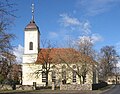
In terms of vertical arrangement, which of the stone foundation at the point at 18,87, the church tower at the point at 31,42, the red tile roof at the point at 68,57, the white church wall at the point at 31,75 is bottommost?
the stone foundation at the point at 18,87

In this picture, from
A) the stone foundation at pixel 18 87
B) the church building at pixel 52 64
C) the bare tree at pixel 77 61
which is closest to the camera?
the stone foundation at pixel 18 87

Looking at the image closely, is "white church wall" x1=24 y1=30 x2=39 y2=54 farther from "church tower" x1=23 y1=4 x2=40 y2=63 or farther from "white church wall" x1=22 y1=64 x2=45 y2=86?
"white church wall" x1=22 y1=64 x2=45 y2=86

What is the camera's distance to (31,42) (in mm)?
82625

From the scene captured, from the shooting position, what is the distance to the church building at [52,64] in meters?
61.4

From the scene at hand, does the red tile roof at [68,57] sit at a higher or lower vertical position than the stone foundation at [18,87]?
higher

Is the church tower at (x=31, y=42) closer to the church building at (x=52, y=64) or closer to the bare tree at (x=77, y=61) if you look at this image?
the church building at (x=52, y=64)

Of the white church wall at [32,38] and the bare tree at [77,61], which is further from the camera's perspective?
the white church wall at [32,38]

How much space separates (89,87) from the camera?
52.9m

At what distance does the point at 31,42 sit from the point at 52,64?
527 inches

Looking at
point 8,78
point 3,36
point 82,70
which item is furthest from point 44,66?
point 3,36

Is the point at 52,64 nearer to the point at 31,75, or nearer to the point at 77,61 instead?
the point at 31,75

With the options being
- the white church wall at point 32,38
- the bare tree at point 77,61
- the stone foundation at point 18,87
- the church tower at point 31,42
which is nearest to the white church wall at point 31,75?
the church tower at point 31,42

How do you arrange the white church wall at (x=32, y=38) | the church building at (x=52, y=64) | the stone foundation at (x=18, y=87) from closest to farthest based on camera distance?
the stone foundation at (x=18, y=87) → the church building at (x=52, y=64) → the white church wall at (x=32, y=38)

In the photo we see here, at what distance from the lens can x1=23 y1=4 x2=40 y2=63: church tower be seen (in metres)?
82.2
